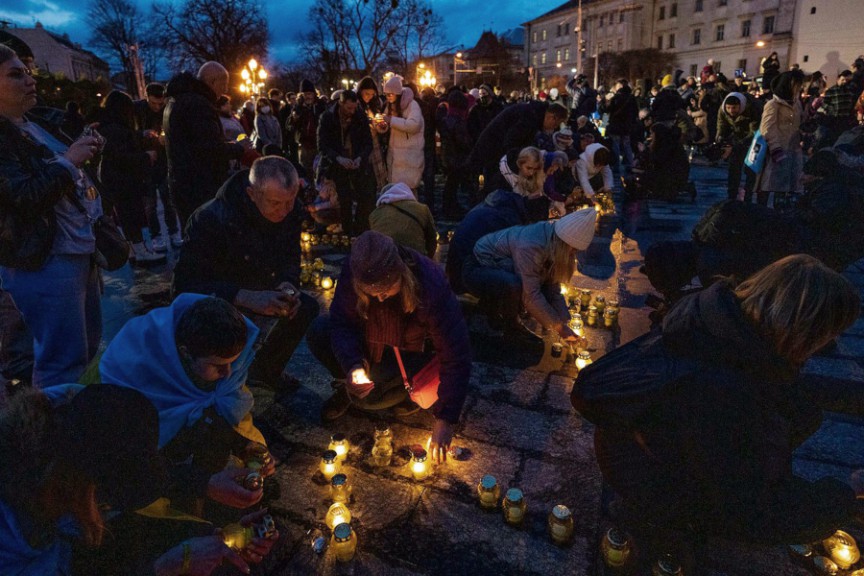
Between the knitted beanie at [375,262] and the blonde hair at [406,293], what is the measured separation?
0.08 m

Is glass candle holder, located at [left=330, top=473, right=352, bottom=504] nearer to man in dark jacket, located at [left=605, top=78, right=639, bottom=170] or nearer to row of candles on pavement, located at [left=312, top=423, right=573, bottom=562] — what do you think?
row of candles on pavement, located at [left=312, top=423, right=573, bottom=562]

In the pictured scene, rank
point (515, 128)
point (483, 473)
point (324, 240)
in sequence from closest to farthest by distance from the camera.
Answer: point (483, 473)
point (515, 128)
point (324, 240)

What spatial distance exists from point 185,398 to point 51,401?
63cm

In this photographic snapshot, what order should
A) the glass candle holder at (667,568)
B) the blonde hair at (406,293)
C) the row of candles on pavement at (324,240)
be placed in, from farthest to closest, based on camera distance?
the row of candles on pavement at (324,240) < the blonde hair at (406,293) < the glass candle holder at (667,568)

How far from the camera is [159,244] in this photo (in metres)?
6.52

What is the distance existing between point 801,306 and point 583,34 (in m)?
70.3

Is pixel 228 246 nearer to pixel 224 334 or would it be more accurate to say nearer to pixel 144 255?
pixel 224 334

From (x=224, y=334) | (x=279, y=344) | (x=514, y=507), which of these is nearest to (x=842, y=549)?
(x=514, y=507)

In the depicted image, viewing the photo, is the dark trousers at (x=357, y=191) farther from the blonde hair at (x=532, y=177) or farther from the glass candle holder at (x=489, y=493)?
the glass candle holder at (x=489, y=493)

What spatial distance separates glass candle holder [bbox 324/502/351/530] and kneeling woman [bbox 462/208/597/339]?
1.96m

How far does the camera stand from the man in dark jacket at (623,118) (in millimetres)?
10867

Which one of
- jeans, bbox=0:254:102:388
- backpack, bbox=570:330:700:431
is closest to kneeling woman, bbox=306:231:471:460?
backpack, bbox=570:330:700:431

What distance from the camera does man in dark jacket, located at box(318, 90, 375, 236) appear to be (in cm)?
634

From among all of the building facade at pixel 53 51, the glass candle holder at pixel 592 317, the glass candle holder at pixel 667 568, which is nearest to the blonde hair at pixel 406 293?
the glass candle holder at pixel 667 568
